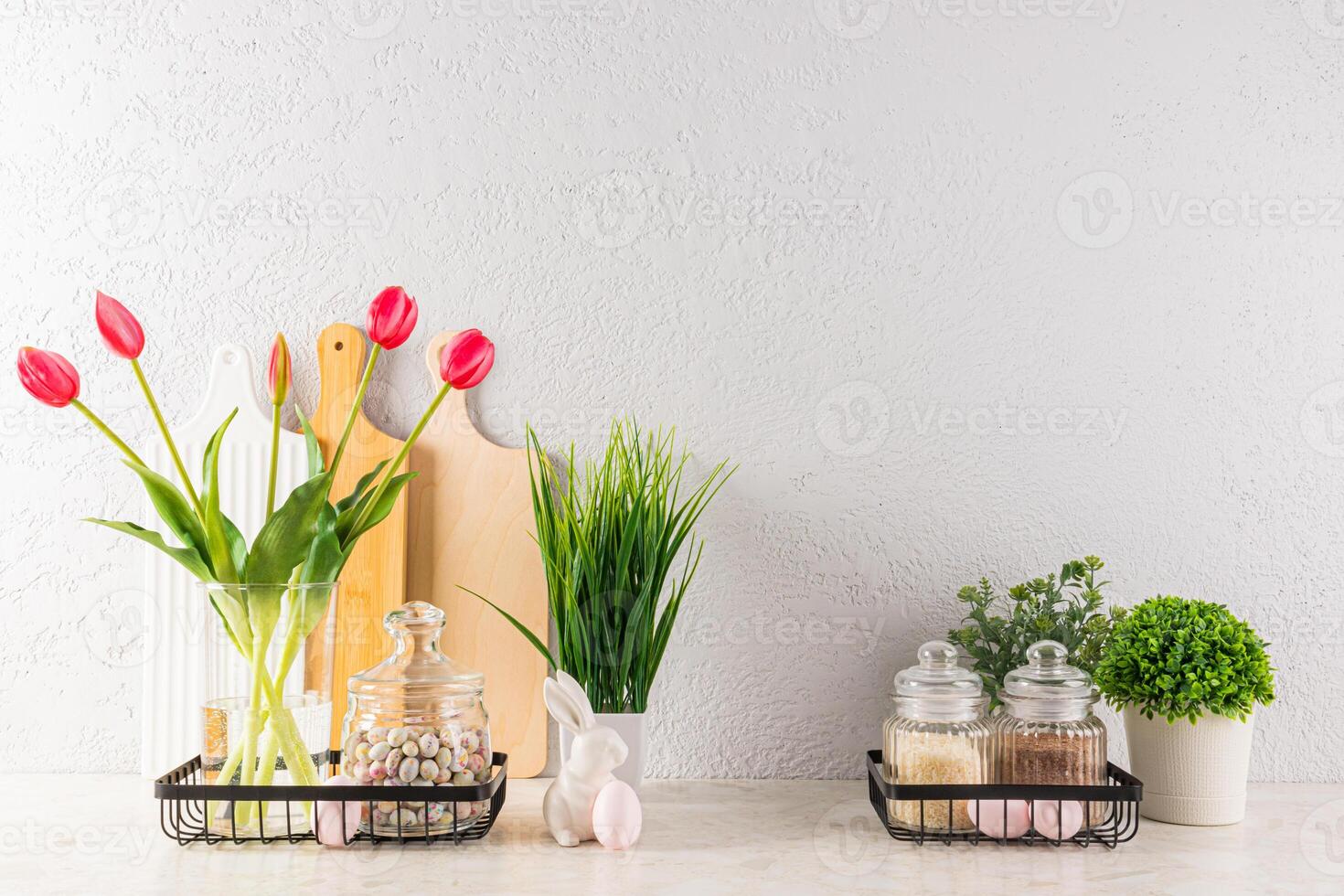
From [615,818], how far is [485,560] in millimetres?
361

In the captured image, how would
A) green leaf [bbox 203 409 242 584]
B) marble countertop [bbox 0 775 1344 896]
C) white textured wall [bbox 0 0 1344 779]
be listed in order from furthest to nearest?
white textured wall [bbox 0 0 1344 779] < green leaf [bbox 203 409 242 584] < marble countertop [bbox 0 775 1344 896]

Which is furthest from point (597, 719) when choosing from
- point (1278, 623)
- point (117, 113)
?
point (117, 113)

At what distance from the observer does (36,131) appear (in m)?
1.22

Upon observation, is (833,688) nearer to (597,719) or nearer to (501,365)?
(597,719)

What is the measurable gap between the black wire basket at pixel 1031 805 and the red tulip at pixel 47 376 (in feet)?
2.71

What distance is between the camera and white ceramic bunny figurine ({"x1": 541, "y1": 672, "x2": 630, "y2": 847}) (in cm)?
92

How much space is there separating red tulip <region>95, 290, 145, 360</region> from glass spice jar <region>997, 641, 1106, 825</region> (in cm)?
86

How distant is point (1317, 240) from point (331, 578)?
1143mm
